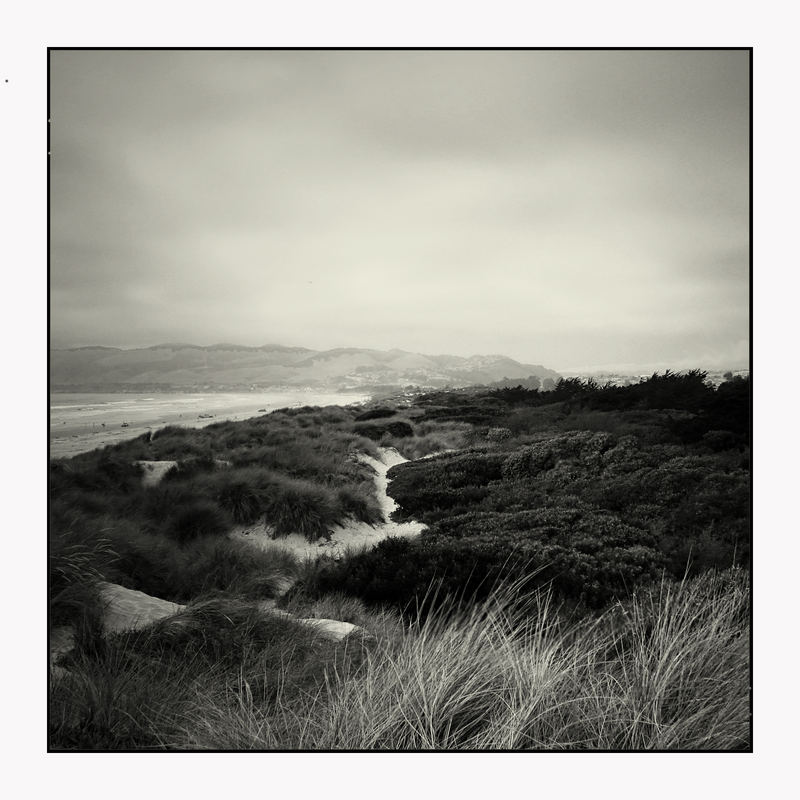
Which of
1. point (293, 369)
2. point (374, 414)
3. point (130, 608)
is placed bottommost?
point (130, 608)

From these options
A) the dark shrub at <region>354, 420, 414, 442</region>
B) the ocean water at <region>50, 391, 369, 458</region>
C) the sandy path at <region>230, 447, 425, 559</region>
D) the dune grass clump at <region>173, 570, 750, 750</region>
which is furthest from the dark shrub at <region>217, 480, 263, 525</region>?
the dune grass clump at <region>173, 570, 750, 750</region>

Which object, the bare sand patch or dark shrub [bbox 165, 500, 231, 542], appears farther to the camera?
dark shrub [bbox 165, 500, 231, 542]

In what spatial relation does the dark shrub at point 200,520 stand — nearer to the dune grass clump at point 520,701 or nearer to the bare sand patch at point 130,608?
the bare sand patch at point 130,608

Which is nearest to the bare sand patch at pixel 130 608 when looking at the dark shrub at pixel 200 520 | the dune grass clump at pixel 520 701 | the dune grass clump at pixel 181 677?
the dune grass clump at pixel 181 677

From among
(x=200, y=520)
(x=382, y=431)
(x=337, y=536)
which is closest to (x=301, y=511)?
(x=337, y=536)

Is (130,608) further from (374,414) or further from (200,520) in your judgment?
(374,414)

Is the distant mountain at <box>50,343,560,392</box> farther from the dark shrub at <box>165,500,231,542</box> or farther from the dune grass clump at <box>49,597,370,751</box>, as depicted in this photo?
the dune grass clump at <box>49,597,370,751</box>
